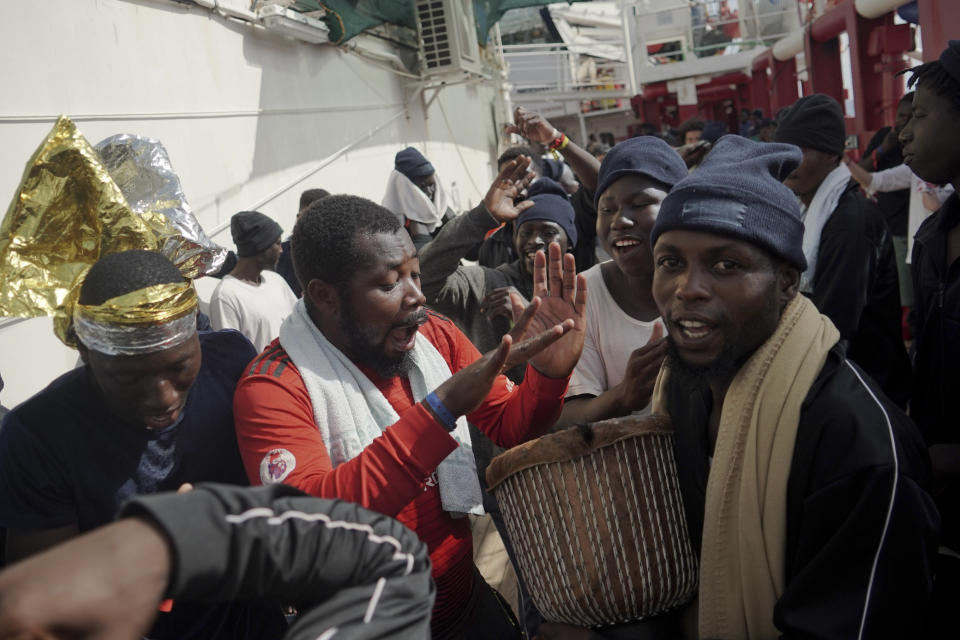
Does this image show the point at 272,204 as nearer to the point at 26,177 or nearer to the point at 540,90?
the point at 26,177

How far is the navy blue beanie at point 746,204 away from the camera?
1663 millimetres

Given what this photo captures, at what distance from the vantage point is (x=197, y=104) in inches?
233

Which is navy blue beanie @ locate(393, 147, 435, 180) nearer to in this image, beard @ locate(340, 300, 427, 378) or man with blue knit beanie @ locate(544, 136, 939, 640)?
beard @ locate(340, 300, 427, 378)

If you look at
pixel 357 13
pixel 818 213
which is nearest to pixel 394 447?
pixel 818 213

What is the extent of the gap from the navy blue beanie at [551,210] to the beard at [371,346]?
1737mm

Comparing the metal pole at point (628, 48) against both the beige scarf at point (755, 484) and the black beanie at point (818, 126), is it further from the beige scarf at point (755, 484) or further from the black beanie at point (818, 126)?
the beige scarf at point (755, 484)

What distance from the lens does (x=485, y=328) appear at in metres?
3.57

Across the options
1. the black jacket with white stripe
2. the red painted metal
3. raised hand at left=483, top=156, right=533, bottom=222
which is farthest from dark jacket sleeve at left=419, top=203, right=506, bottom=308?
the red painted metal

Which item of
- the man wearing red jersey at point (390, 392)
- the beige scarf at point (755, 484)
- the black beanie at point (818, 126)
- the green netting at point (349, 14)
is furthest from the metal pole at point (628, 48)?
the beige scarf at point (755, 484)

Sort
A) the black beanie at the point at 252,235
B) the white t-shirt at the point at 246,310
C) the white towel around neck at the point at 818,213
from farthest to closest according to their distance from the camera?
1. the black beanie at the point at 252,235
2. the white t-shirt at the point at 246,310
3. the white towel around neck at the point at 818,213

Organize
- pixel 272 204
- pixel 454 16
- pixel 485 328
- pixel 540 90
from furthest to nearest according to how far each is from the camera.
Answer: pixel 540 90
pixel 454 16
pixel 272 204
pixel 485 328

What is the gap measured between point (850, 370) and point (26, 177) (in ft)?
7.20

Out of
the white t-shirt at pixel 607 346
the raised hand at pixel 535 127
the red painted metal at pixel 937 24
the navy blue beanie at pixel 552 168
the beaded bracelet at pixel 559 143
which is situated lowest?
the white t-shirt at pixel 607 346

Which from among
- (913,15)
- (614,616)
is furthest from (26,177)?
(913,15)
